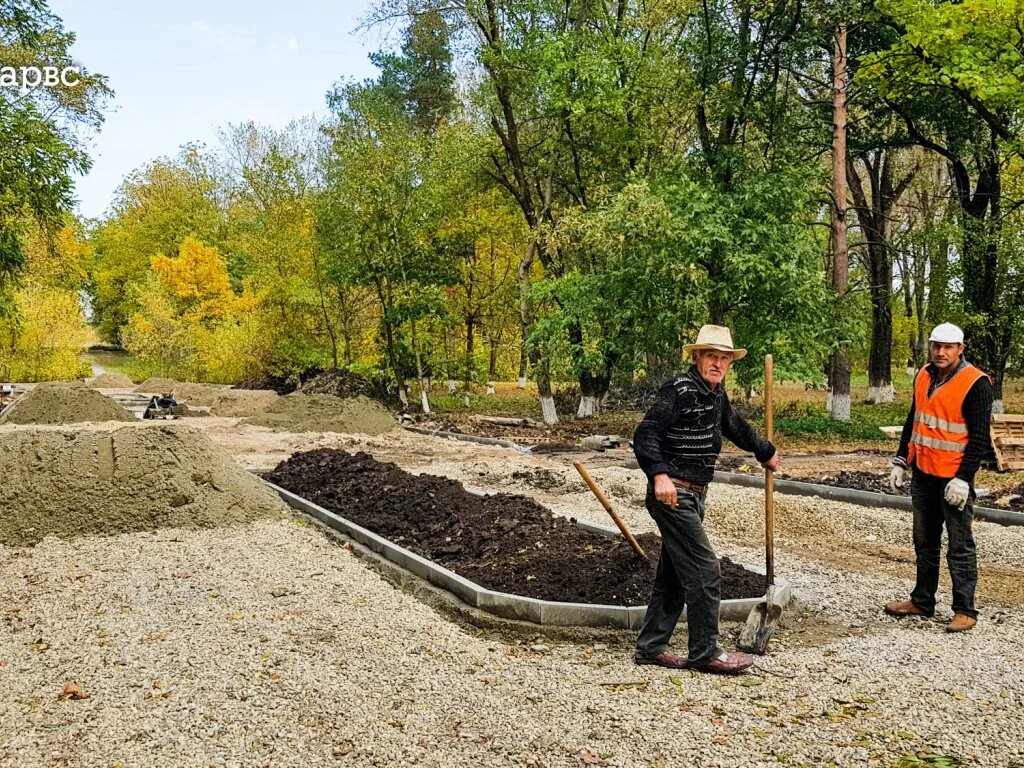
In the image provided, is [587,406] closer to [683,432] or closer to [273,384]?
[273,384]

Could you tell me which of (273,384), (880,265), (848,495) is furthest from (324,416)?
(880,265)

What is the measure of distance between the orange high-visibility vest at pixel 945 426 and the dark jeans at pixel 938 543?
0.10 m

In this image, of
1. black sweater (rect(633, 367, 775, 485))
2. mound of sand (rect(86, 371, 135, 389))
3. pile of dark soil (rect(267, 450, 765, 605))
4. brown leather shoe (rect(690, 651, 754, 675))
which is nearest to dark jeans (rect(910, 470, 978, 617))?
pile of dark soil (rect(267, 450, 765, 605))

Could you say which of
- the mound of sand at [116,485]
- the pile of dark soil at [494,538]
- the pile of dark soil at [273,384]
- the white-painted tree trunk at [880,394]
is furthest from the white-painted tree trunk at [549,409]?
the pile of dark soil at [273,384]

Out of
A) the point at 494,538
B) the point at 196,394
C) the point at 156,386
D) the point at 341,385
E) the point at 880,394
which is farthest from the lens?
the point at 156,386

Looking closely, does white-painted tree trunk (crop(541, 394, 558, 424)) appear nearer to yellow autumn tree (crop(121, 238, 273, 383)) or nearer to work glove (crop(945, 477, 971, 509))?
yellow autumn tree (crop(121, 238, 273, 383))

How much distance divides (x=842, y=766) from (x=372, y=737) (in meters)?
2.07

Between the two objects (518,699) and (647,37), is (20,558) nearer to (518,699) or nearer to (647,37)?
(518,699)

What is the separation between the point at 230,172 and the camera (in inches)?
2077

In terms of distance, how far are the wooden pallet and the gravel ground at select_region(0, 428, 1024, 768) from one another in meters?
4.94

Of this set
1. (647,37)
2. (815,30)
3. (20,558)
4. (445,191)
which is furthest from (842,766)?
(445,191)

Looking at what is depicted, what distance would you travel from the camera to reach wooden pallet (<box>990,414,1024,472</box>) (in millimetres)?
11242

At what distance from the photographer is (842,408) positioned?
17.2 m

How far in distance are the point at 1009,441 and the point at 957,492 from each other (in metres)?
7.63
